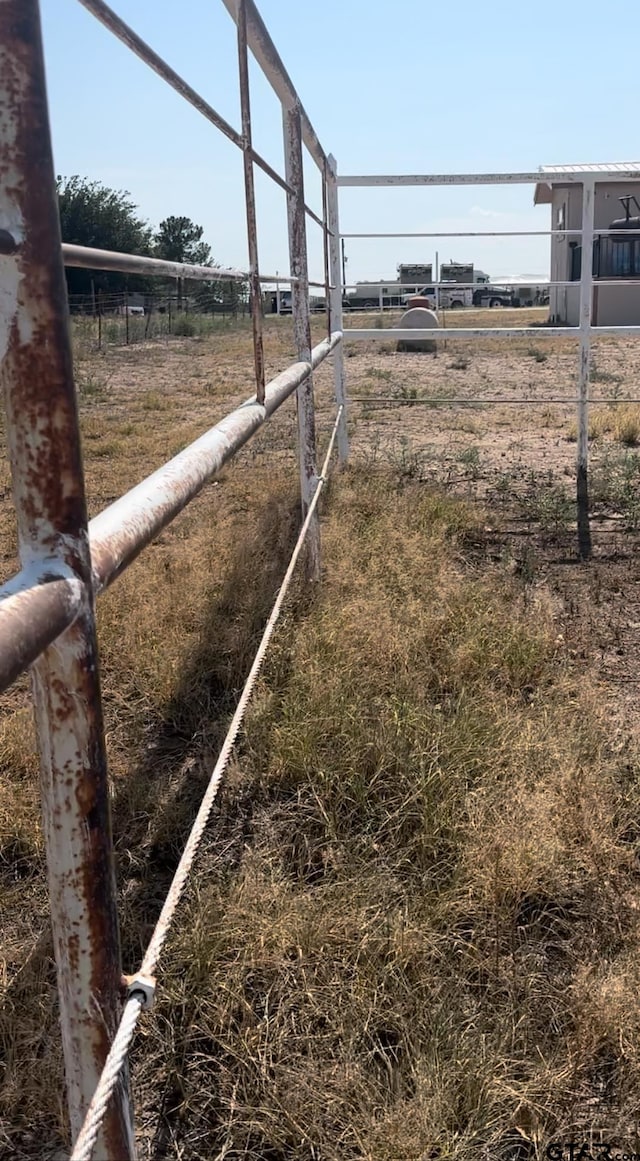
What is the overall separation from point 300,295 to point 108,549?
321 centimetres

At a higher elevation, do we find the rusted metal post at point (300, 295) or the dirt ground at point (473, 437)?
the rusted metal post at point (300, 295)

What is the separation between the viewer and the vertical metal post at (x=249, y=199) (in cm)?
239

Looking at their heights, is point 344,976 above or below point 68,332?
below

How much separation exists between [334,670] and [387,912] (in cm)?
115

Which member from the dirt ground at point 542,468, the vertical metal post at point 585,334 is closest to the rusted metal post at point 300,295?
the dirt ground at point 542,468

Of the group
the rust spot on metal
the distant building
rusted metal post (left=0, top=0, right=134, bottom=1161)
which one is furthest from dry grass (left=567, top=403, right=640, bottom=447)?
the distant building

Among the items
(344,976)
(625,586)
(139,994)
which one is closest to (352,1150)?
(344,976)

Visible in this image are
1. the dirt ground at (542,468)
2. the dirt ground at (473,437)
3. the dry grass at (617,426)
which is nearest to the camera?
the dirt ground at (542,468)

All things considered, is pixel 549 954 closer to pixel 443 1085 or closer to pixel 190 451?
pixel 443 1085

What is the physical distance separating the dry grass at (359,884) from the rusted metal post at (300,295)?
1.17 feet

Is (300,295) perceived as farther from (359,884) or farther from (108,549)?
(108,549)

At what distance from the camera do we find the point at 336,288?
6.64 metres

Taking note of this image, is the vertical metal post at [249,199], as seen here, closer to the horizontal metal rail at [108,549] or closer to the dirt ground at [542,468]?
the horizontal metal rail at [108,549]

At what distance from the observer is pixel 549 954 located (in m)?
2.12
